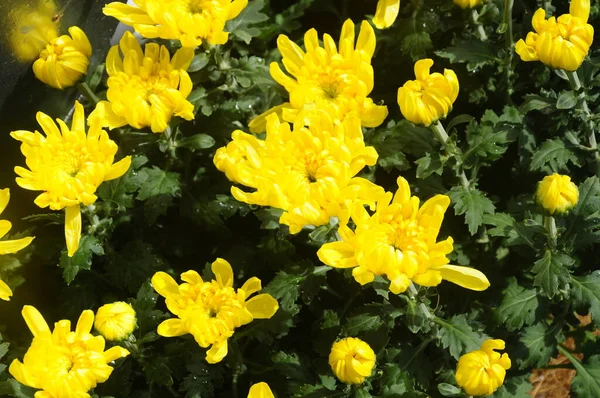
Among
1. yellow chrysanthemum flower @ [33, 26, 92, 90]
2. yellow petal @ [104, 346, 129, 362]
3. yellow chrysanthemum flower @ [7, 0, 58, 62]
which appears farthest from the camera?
yellow chrysanthemum flower @ [7, 0, 58, 62]

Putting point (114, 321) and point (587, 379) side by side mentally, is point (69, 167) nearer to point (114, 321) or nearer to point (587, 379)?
point (114, 321)

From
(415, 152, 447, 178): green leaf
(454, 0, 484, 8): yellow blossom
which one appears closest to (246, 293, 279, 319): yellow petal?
(415, 152, 447, 178): green leaf

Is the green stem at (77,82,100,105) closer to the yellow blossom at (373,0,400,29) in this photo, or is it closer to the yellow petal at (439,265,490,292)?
the yellow blossom at (373,0,400,29)

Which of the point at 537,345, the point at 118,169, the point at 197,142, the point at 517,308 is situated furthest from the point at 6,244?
the point at 537,345

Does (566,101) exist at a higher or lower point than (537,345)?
higher

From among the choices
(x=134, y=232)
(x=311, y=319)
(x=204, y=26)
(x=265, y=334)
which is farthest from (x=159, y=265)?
(x=204, y=26)

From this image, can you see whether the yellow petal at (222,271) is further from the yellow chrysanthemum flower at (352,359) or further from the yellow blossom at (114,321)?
the yellow chrysanthemum flower at (352,359)
